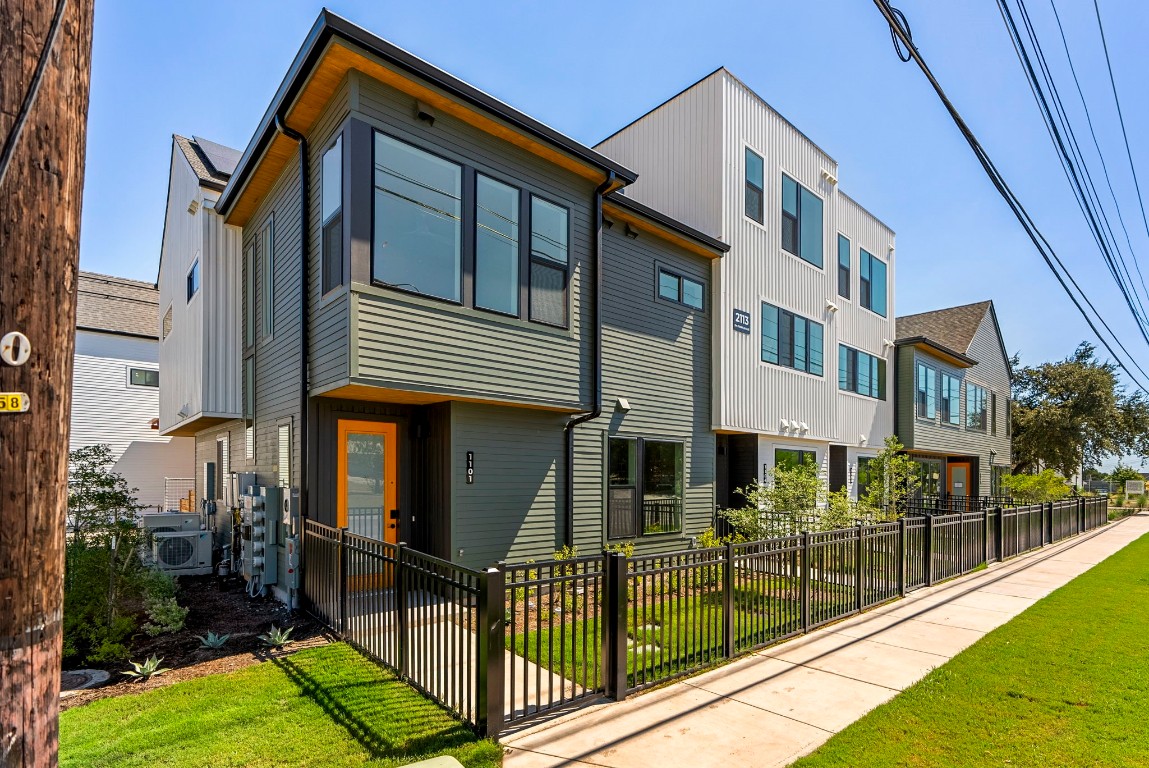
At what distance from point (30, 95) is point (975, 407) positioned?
28.6 meters

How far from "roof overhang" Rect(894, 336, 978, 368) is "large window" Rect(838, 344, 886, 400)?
1.20 meters

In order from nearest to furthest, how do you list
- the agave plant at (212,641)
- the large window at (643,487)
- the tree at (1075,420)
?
1. the agave plant at (212,641)
2. the large window at (643,487)
3. the tree at (1075,420)

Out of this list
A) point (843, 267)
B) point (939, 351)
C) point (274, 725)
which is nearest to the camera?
point (274, 725)

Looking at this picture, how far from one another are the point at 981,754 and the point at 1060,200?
390 inches

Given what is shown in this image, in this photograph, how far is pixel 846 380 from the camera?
16.9m

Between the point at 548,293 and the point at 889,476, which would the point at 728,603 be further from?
the point at 889,476

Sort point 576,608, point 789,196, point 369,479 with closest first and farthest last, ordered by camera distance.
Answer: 1. point 576,608
2. point 369,479
3. point 789,196

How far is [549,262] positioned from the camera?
28.8ft

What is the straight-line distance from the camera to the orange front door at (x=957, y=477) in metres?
25.9

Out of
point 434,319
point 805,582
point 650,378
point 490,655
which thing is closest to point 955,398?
point 650,378

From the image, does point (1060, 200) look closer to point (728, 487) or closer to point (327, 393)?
point (728, 487)

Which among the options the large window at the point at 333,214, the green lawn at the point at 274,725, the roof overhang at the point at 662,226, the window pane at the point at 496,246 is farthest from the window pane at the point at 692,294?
the green lawn at the point at 274,725

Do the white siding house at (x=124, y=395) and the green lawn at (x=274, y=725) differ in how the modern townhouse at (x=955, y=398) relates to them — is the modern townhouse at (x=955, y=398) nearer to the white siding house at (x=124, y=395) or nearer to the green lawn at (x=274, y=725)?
the green lawn at (x=274, y=725)

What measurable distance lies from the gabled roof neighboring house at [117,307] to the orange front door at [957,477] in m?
30.2
